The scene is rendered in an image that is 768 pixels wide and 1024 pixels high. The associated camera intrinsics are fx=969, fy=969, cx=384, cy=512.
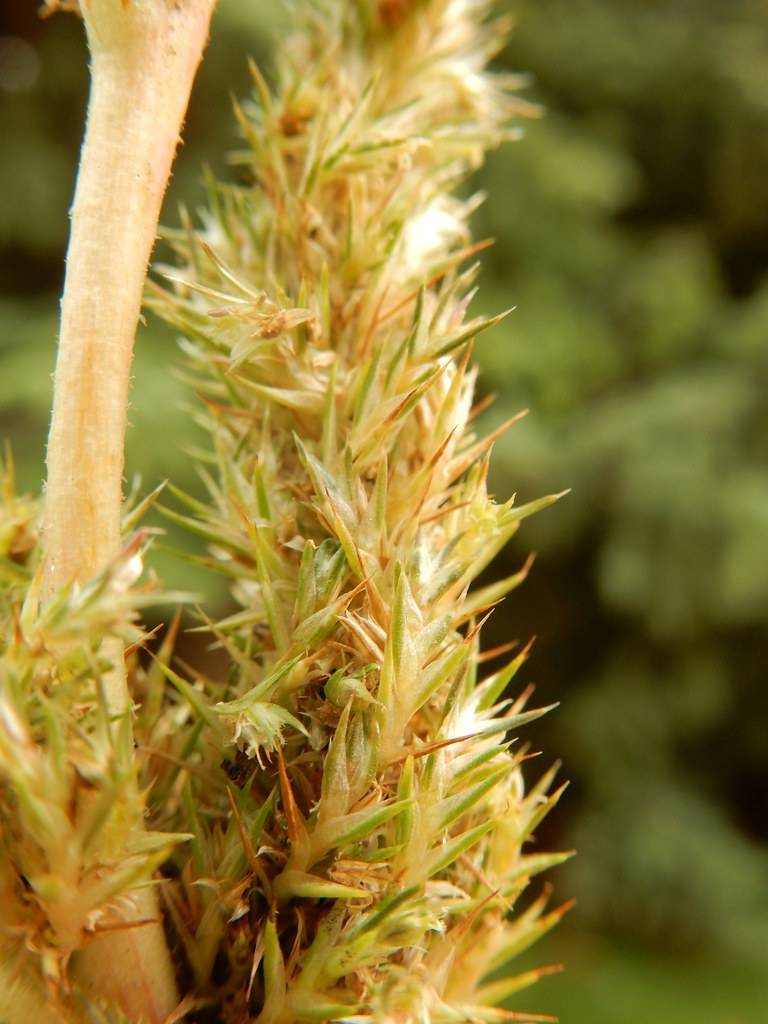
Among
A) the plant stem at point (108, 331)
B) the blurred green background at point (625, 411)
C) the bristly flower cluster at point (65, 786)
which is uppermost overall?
the plant stem at point (108, 331)

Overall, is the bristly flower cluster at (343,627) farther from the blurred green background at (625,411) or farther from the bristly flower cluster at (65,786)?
the blurred green background at (625,411)

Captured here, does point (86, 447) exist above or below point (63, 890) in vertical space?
above

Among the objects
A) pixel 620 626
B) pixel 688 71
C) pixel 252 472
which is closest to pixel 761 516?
pixel 620 626

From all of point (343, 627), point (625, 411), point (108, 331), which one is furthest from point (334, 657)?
point (625, 411)

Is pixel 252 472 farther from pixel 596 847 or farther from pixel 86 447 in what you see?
pixel 596 847

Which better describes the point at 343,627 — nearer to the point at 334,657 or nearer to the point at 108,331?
the point at 334,657

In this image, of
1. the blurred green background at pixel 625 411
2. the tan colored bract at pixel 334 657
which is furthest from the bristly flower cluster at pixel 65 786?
the blurred green background at pixel 625 411

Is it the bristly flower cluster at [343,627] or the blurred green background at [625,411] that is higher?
the bristly flower cluster at [343,627]
